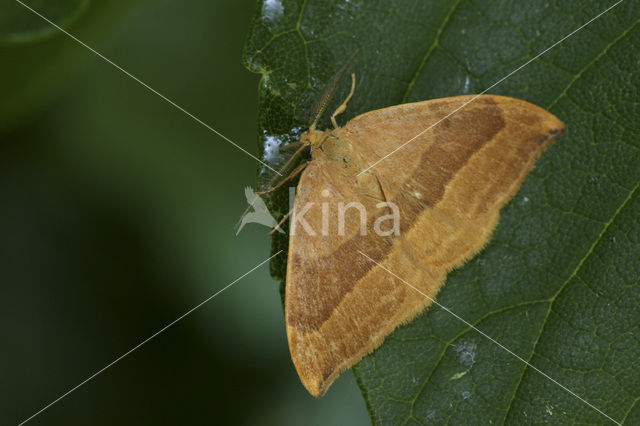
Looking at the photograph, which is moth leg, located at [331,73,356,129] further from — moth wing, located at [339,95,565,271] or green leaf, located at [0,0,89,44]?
green leaf, located at [0,0,89,44]

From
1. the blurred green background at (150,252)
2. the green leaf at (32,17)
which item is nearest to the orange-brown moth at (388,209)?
the blurred green background at (150,252)

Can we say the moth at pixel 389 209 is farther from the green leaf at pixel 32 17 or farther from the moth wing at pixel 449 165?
the green leaf at pixel 32 17

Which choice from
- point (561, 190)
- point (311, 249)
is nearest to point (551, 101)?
point (561, 190)

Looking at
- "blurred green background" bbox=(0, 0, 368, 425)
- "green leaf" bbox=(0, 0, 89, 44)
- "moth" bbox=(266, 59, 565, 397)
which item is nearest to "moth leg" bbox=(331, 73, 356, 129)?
"moth" bbox=(266, 59, 565, 397)

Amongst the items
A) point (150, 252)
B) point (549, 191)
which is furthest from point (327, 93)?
point (150, 252)

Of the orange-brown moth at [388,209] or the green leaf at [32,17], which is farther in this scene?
the orange-brown moth at [388,209]

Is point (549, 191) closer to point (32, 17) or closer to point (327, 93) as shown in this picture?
point (327, 93)

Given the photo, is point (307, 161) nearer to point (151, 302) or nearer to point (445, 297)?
point (445, 297)
